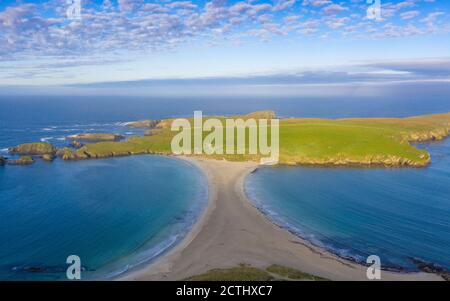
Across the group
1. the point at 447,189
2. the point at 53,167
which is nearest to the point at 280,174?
the point at 447,189

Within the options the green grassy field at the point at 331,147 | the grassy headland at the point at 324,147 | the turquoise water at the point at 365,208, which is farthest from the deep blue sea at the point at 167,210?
the green grassy field at the point at 331,147

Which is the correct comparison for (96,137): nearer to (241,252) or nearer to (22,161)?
(22,161)

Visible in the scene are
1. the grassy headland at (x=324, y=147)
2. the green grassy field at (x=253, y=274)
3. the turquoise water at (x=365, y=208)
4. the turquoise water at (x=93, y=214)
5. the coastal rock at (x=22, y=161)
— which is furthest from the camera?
the grassy headland at (x=324, y=147)

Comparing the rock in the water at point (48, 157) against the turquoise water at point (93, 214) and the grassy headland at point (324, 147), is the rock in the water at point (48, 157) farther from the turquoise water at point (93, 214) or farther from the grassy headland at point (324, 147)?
the turquoise water at point (93, 214)

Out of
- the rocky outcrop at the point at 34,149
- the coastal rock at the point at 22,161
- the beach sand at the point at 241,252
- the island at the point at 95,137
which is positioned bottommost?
the beach sand at the point at 241,252

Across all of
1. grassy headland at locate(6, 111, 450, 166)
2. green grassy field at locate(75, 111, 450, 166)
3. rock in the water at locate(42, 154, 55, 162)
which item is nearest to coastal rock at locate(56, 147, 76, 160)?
grassy headland at locate(6, 111, 450, 166)

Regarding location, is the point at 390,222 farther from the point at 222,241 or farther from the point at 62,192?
the point at 62,192
